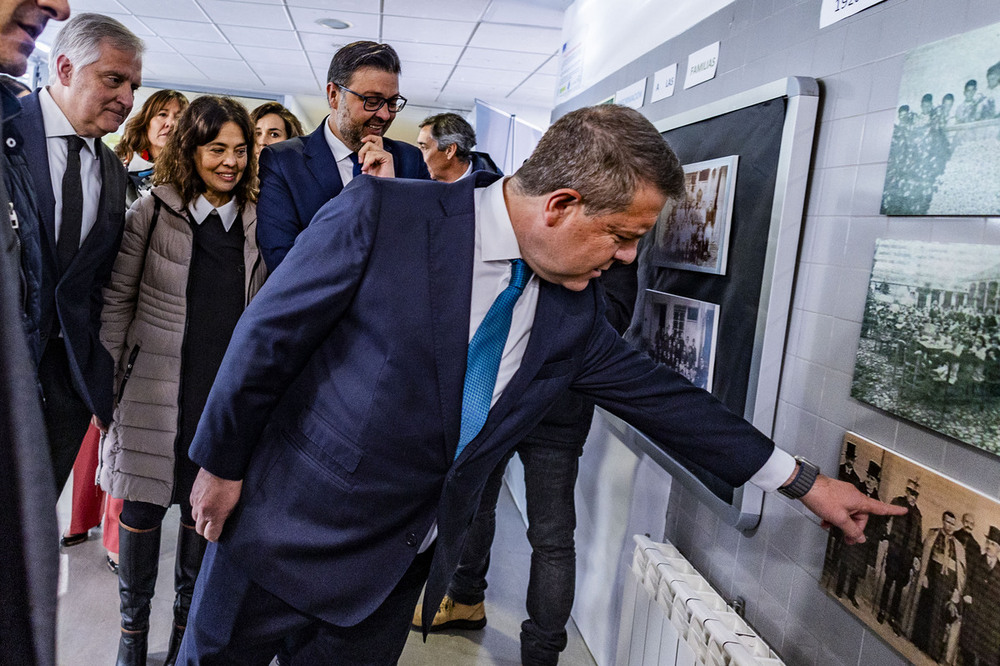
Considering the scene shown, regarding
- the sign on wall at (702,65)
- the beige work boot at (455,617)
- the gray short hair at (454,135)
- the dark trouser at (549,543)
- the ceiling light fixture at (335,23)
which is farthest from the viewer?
the ceiling light fixture at (335,23)

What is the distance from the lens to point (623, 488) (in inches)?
99.1

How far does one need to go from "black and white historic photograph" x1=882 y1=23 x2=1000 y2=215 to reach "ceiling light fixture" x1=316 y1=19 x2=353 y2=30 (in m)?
6.08

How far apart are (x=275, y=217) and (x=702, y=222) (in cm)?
122

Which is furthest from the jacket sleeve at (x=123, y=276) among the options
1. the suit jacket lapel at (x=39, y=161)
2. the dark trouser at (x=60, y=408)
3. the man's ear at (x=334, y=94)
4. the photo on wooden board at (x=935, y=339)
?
the photo on wooden board at (x=935, y=339)

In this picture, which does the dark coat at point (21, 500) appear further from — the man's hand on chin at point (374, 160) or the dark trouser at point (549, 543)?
the dark trouser at point (549, 543)

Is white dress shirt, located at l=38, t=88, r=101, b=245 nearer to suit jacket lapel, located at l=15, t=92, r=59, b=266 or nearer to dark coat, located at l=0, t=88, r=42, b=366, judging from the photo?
suit jacket lapel, located at l=15, t=92, r=59, b=266

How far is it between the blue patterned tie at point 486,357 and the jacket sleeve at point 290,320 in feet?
0.78

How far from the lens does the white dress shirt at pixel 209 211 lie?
214 centimetres

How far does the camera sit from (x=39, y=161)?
1.83 meters

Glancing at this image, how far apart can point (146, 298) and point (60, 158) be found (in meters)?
0.43

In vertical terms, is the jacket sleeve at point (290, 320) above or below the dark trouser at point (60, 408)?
above

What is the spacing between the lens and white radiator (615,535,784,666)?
60.3 inches

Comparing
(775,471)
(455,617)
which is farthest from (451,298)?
(455,617)

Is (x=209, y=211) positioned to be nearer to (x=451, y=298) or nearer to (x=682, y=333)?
(x=451, y=298)
